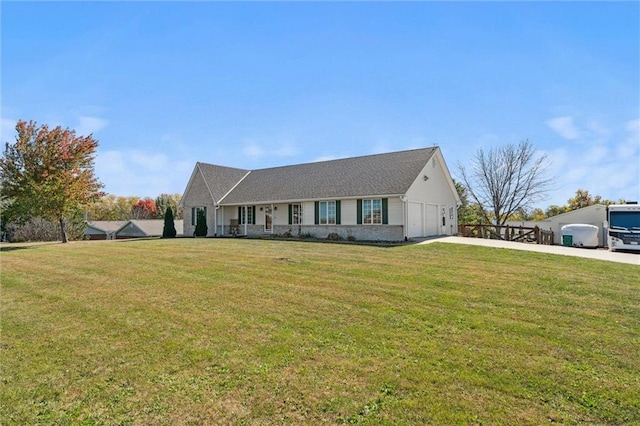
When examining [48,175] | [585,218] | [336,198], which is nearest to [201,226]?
[48,175]

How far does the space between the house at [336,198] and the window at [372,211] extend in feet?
0.19

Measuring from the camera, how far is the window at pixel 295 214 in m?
24.7

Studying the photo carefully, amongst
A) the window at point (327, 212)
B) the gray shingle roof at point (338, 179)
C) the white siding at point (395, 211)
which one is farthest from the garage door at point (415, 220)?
the window at point (327, 212)

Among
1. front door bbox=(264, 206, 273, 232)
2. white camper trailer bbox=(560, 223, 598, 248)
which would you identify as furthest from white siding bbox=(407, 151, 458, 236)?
front door bbox=(264, 206, 273, 232)

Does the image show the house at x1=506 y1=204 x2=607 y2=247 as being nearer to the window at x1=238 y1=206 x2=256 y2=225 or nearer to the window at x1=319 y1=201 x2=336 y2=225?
the window at x1=319 y1=201 x2=336 y2=225

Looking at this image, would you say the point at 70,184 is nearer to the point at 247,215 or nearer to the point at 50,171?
the point at 50,171

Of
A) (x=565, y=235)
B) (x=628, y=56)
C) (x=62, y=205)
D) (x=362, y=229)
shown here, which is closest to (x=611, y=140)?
(x=565, y=235)

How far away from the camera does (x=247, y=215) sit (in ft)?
90.8

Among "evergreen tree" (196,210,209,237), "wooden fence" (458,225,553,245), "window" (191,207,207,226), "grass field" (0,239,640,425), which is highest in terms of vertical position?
"window" (191,207,207,226)

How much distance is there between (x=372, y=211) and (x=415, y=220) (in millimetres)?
2650

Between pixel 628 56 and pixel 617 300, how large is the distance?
968 centimetres

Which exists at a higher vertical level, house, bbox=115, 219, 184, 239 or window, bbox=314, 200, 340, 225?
window, bbox=314, 200, 340, 225

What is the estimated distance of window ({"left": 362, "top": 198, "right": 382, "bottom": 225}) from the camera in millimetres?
20844

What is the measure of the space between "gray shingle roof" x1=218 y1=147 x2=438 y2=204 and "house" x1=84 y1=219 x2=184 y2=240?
2208 centimetres
